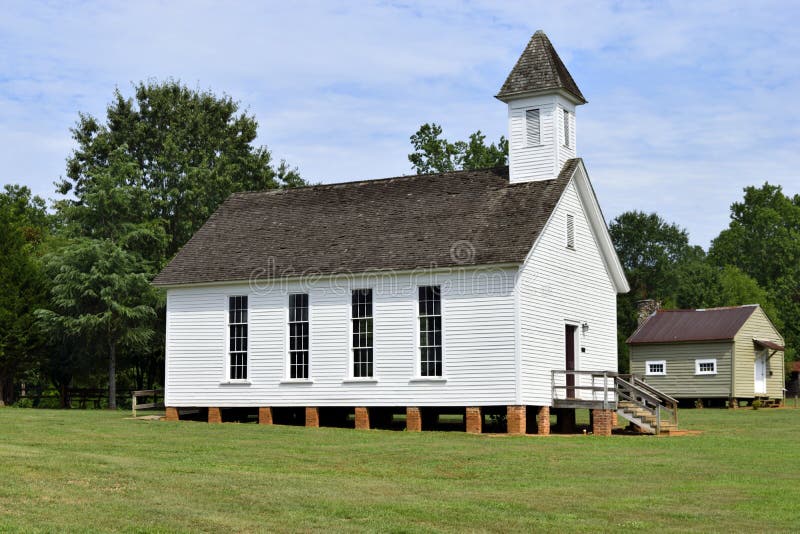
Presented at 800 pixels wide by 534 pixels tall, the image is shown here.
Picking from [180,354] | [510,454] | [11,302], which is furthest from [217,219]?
[510,454]

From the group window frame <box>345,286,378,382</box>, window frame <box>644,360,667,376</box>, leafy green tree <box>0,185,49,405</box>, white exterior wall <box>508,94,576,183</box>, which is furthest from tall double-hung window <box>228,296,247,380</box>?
window frame <box>644,360,667,376</box>

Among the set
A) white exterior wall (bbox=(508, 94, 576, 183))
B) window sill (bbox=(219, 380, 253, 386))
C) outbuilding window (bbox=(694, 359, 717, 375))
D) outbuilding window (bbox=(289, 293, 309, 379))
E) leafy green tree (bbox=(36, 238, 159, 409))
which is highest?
white exterior wall (bbox=(508, 94, 576, 183))

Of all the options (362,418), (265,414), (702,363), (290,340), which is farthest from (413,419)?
(702,363)

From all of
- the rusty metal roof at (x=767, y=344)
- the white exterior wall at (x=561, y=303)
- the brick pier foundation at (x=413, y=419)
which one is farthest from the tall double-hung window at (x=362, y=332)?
the rusty metal roof at (x=767, y=344)

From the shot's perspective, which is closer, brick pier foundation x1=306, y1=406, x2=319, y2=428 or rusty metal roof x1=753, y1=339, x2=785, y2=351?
brick pier foundation x1=306, y1=406, x2=319, y2=428

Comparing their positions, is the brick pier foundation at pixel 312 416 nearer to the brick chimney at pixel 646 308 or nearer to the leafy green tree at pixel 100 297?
the leafy green tree at pixel 100 297

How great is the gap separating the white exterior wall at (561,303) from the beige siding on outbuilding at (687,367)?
21.0 meters

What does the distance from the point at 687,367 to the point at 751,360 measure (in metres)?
3.50

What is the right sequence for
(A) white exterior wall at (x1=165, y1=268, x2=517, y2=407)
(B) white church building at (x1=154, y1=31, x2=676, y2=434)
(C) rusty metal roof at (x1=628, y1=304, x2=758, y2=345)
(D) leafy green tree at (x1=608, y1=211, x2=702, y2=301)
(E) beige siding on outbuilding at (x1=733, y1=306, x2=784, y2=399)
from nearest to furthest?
A: 1. (A) white exterior wall at (x1=165, y1=268, x2=517, y2=407)
2. (B) white church building at (x1=154, y1=31, x2=676, y2=434)
3. (E) beige siding on outbuilding at (x1=733, y1=306, x2=784, y2=399)
4. (C) rusty metal roof at (x1=628, y1=304, x2=758, y2=345)
5. (D) leafy green tree at (x1=608, y1=211, x2=702, y2=301)

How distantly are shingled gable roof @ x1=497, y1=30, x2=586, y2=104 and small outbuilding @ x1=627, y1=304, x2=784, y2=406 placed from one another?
84.8ft

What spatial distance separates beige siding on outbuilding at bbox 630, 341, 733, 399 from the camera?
5584 cm

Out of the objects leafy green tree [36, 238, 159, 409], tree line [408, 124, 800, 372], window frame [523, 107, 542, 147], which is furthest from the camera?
tree line [408, 124, 800, 372]

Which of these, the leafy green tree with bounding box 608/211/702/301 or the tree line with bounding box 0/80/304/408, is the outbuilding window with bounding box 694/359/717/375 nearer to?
the tree line with bounding box 0/80/304/408

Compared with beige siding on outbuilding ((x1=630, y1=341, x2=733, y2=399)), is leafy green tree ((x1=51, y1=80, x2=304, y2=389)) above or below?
above
